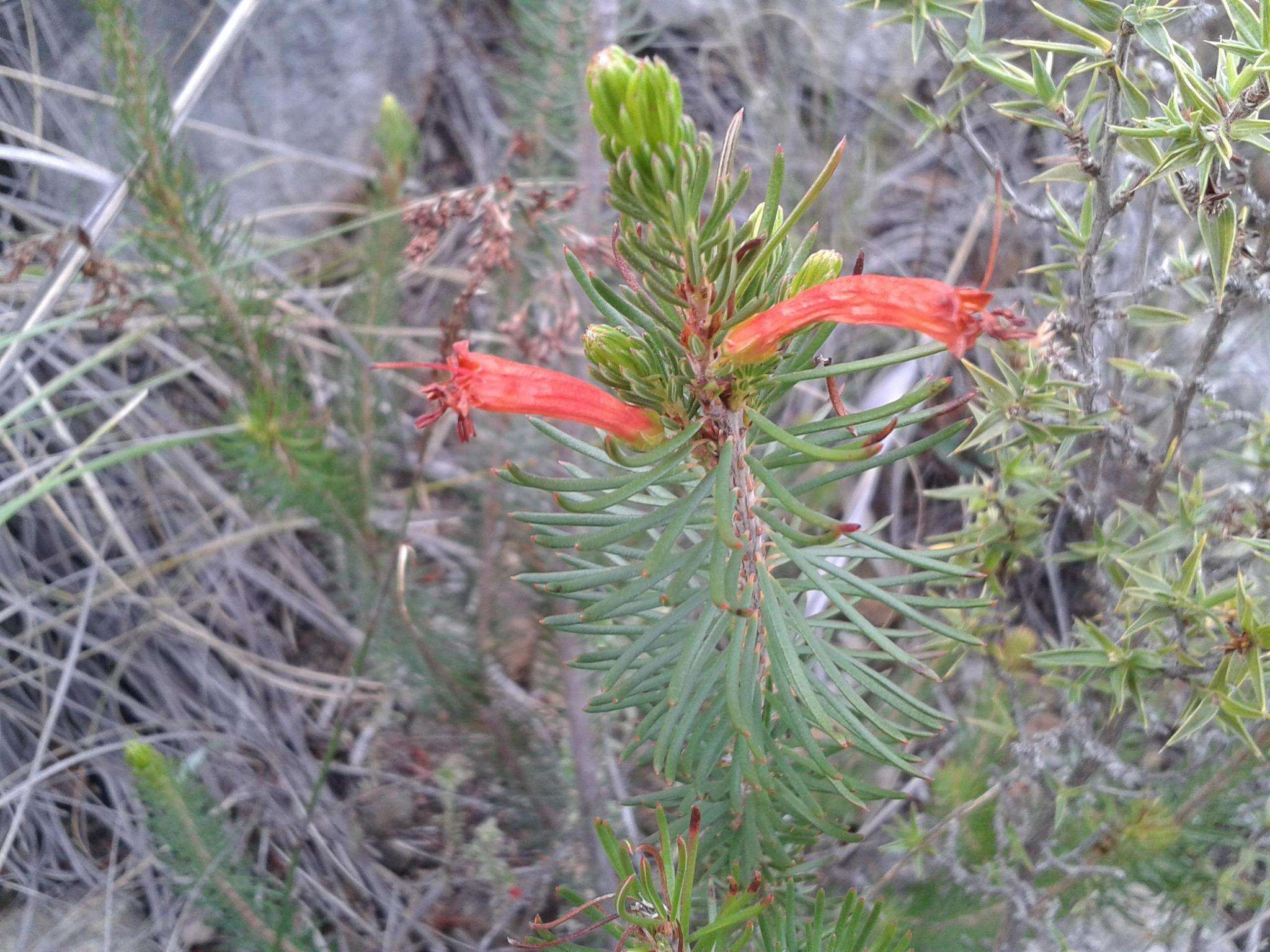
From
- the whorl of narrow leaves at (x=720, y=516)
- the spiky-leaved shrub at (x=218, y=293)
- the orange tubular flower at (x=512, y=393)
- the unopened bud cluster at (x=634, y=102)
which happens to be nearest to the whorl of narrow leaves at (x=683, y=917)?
the whorl of narrow leaves at (x=720, y=516)

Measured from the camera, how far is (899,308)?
0.95 metres

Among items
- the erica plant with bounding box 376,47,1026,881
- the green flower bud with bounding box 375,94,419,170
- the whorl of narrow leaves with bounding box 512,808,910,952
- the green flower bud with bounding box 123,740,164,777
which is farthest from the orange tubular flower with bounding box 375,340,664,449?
the green flower bud with bounding box 375,94,419,170

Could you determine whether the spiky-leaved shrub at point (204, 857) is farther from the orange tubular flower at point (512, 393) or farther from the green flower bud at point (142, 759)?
the orange tubular flower at point (512, 393)

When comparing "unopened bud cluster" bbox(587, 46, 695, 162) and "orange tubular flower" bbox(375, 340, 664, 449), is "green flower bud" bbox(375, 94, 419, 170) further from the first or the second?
"unopened bud cluster" bbox(587, 46, 695, 162)

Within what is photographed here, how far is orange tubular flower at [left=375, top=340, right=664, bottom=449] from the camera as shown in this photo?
3.37ft

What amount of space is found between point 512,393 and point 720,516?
10.5 inches

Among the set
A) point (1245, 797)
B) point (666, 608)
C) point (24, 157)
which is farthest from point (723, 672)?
point (24, 157)

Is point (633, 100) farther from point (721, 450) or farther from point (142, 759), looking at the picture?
point (142, 759)

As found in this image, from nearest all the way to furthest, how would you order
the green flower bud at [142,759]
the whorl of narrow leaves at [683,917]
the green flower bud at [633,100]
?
the green flower bud at [633,100] < the whorl of narrow leaves at [683,917] < the green flower bud at [142,759]

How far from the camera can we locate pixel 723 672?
3.77 ft

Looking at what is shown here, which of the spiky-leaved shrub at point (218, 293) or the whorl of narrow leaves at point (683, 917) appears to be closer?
the whorl of narrow leaves at point (683, 917)

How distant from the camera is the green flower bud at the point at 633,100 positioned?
0.84m

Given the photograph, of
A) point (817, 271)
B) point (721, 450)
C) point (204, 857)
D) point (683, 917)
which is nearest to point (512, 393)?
point (721, 450)

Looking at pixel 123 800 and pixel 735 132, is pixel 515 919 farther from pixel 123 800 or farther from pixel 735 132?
pixel 735 132
